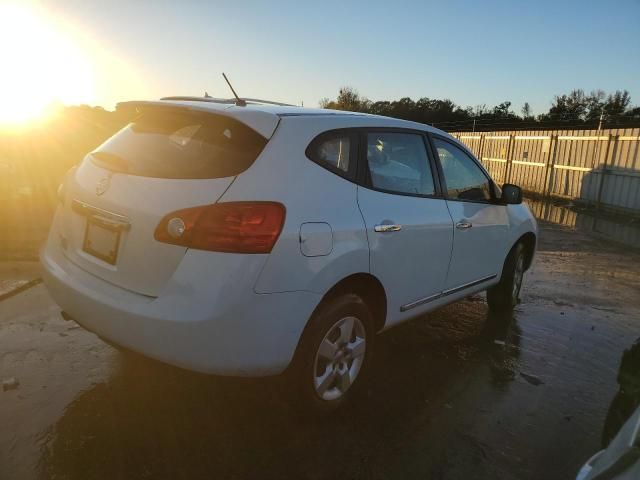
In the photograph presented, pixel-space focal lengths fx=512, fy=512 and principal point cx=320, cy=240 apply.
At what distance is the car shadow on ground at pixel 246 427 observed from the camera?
8.19 feet

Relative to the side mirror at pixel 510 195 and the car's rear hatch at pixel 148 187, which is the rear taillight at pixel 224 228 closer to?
the car's rear hatch at pixel 148 187

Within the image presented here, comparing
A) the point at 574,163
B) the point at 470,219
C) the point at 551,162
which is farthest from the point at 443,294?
the point at 551,162

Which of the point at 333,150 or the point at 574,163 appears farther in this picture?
the point at 574,163

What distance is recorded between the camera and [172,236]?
2363mm

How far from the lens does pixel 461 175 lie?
412cm

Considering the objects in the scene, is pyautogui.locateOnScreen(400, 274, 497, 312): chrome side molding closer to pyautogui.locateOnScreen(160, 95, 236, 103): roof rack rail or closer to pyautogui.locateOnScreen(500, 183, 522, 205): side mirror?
pyautogui.locateOnScreen(500, 183, 522, 205): side mirror

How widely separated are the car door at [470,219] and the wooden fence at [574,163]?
1090 centimetres

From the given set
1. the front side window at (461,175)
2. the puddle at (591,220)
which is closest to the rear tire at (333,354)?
the front side window at (461,175)

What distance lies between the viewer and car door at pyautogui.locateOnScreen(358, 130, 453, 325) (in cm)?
299

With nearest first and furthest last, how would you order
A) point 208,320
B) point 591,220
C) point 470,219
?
point 208,320 < point 470,219 < point 591,220

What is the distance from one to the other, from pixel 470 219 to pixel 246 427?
2.27m

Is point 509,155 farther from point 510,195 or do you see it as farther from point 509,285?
point 510,195

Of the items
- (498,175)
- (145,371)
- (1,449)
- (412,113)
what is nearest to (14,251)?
(145,371)

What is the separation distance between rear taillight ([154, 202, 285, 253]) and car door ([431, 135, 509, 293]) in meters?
1.83
